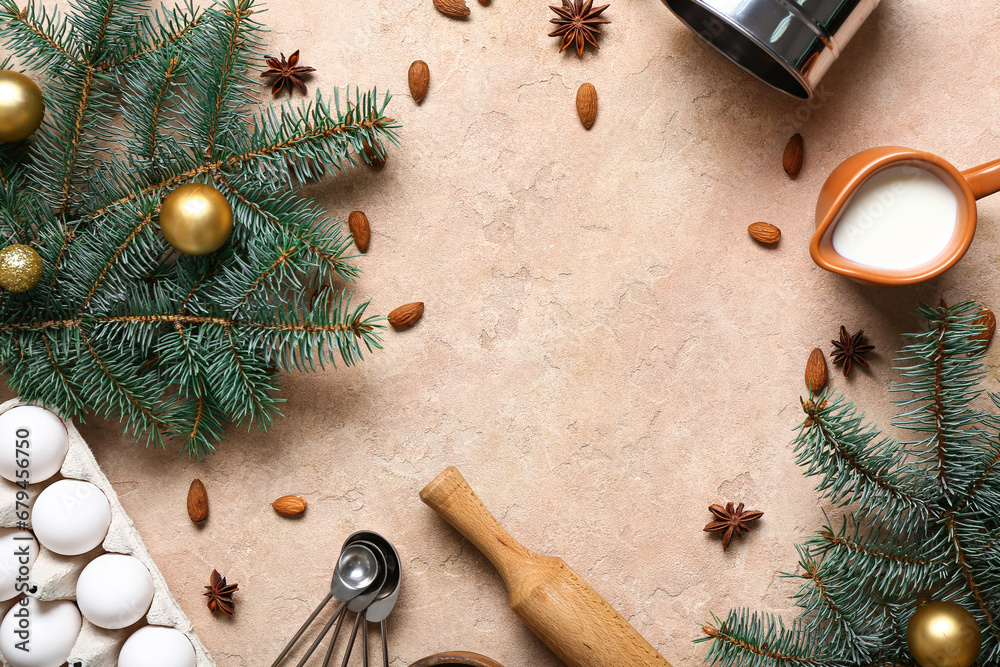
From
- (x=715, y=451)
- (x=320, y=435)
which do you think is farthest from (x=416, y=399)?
(x=715, y=451)

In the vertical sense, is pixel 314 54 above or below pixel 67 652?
above

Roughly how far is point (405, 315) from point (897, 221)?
0.61 meters

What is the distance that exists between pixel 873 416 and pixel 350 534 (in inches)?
27.6

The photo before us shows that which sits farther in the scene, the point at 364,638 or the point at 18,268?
the point at 364,638

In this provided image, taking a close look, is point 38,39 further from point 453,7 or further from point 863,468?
point 863,468

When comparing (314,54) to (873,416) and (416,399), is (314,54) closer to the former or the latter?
(416,399)

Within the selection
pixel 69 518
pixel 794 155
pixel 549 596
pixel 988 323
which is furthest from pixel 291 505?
pixel 988 323

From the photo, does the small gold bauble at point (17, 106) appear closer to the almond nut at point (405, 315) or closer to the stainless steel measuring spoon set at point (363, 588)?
the almond nut at point (405, 315)

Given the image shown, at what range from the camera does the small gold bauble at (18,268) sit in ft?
2.24

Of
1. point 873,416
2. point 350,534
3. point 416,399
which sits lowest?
point 350,534

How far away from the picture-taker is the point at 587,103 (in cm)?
85

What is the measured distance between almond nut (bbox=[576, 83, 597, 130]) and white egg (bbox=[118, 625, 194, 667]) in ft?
2.72

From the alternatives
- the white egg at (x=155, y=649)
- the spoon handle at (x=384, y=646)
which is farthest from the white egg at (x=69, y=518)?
the spoon handle at (x=384, y=646)

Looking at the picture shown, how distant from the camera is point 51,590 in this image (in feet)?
2.52
